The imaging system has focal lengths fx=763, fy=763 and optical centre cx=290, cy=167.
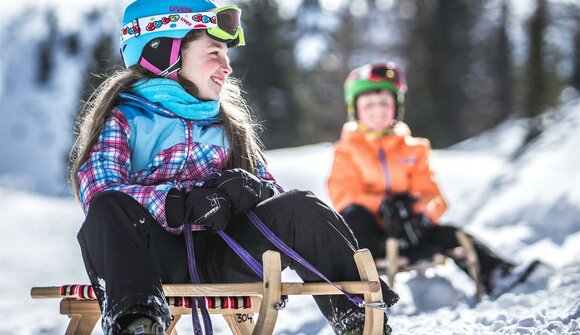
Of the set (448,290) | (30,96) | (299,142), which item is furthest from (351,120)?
(299,142)

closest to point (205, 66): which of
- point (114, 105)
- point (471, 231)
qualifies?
point (114, 105)

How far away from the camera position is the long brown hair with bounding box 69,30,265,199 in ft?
9.03

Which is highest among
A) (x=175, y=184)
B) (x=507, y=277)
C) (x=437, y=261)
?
(x=175, y=184)

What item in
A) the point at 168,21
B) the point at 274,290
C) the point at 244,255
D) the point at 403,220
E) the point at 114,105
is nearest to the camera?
the point at 274,290

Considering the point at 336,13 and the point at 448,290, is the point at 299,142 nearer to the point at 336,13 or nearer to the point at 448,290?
the point at 336,13

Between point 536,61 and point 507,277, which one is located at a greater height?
point 536,61

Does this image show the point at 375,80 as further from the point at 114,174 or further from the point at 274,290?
the point at 274,290

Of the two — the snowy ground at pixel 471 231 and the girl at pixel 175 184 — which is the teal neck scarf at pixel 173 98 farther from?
the snowy ground at pixel 471 231

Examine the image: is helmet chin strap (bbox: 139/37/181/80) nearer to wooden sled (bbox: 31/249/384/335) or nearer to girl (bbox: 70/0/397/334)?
girl (bbox: 70/0/397/334)

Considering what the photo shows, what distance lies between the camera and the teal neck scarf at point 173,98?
2924 mm

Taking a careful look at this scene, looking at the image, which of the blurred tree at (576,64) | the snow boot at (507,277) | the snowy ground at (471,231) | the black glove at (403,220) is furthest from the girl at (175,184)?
the blurred tree at (576,64)

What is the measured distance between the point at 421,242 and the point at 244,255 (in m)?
2.89

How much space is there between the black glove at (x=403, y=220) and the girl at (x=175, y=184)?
209cm

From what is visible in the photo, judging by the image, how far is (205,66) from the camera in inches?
120
